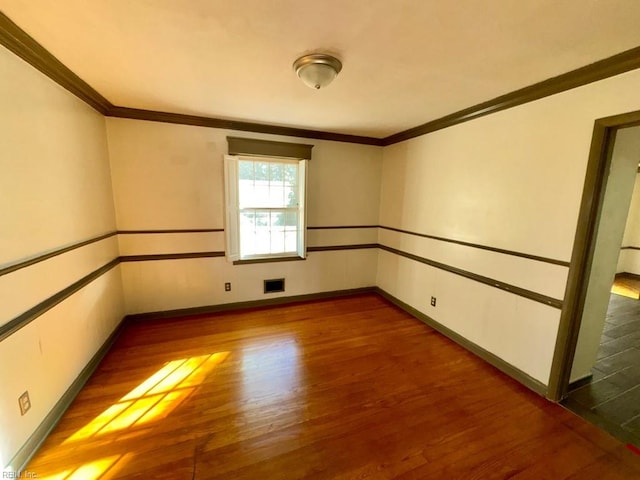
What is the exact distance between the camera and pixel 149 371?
7.31ft

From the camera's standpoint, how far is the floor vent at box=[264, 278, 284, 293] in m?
3.53

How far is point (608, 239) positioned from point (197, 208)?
12.0ft

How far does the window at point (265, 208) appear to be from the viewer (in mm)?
3189

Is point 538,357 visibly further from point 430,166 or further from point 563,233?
point 430,166

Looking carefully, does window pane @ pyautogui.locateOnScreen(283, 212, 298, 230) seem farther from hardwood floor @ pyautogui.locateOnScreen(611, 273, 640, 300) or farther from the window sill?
hardwood floor @ pyautogui.locateOnScreen(611, 273, 640, 300)

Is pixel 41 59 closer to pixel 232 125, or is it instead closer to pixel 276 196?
pixel 232 125

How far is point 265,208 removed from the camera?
3404mm

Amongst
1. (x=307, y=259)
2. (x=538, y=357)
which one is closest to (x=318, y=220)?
(x=307, y=259)

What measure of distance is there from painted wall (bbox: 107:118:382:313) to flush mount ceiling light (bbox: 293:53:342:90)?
1615 mm

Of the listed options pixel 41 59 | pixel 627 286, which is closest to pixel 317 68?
pixel 41 59

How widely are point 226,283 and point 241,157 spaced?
1.54 meters

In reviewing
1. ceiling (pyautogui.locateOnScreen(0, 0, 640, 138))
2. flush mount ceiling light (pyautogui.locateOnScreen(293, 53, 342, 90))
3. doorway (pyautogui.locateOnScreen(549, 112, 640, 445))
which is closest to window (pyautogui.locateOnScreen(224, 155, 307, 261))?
ceiling (pyautogui.locateOnScreen(0, 0, 640, 138))

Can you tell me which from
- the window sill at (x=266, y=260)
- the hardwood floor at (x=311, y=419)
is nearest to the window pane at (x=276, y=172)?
the window sill at (x=266, y=260)

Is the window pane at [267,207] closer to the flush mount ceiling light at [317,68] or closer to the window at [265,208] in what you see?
the window at [265,208]
